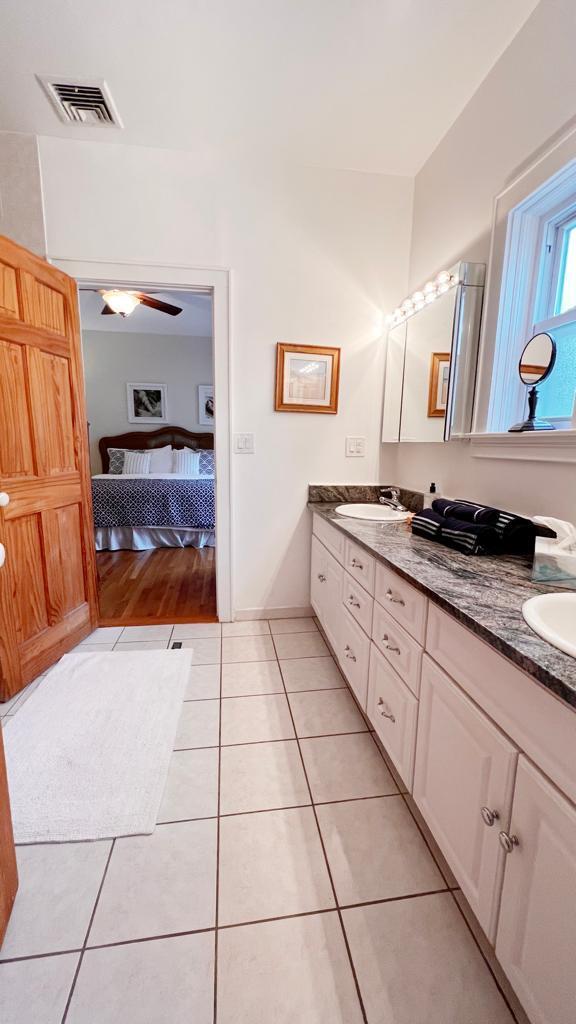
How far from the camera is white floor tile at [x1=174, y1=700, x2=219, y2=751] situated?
5.06 ft

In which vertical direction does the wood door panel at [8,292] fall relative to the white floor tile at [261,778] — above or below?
above

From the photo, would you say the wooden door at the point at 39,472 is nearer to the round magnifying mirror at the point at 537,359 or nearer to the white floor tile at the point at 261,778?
the white floor tile at the point at 261,778

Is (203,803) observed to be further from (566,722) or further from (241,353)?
(241,353)

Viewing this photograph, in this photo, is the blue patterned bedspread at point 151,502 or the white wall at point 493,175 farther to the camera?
the blue patterned bedspread at point 151,502

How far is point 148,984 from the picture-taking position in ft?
2.82

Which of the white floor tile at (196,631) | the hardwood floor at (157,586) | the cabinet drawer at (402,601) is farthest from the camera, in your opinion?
the hardwood floor at (157,586)

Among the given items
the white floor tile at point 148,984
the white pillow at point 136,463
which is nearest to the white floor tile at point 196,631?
the white floor tile at point 148,984

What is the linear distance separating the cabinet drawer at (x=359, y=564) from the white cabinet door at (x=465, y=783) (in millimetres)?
440

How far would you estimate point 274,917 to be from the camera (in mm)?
984

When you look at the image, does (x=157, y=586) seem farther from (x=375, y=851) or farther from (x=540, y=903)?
(x=540, y=903)

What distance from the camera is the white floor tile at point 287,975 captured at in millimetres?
820

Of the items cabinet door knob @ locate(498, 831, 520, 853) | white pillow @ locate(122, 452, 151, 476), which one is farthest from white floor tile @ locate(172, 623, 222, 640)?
white pillow @ locate(122, 452, 151, 476)

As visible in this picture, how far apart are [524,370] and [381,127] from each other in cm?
145

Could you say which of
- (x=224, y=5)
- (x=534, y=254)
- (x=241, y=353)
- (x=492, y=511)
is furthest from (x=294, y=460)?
(x=224, y=5)
